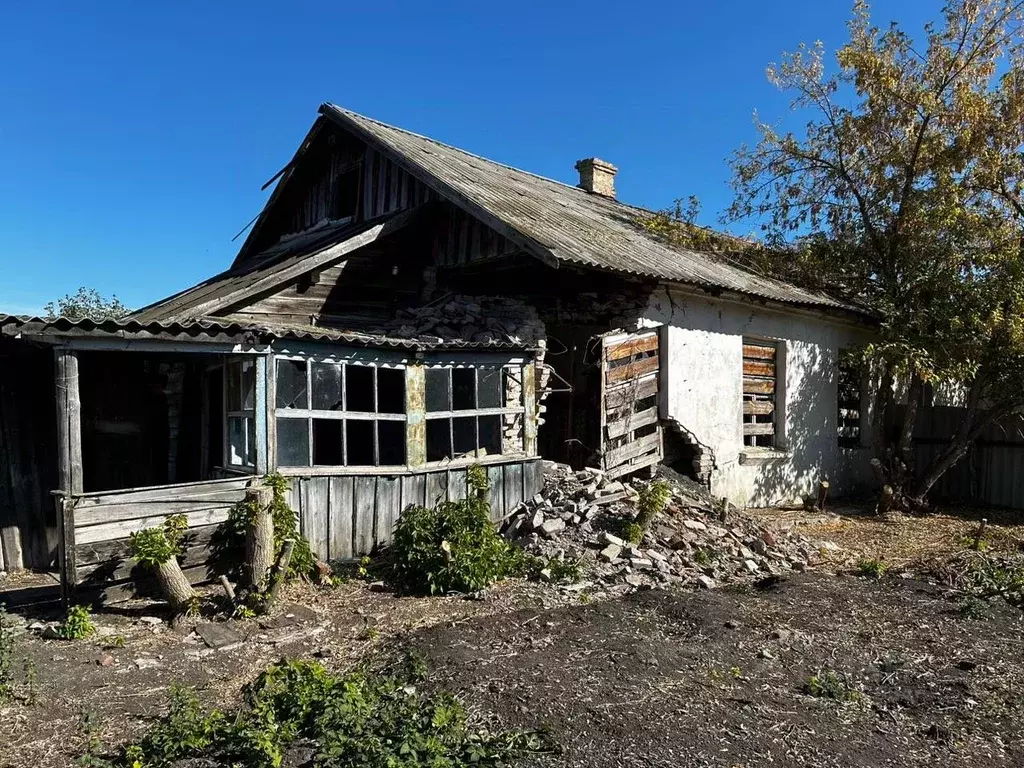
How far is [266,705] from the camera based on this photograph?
4.09m

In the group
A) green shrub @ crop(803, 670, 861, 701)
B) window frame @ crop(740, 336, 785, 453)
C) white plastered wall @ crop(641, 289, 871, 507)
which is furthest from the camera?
window frame @ crop(740, 336, 785, 453)

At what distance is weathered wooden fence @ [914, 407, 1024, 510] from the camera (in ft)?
39.7

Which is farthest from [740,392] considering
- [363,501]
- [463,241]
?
[363,501]

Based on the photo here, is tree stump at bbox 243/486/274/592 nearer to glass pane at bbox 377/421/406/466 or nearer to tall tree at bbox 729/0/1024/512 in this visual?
glass pane at bbox 377/421/406/466

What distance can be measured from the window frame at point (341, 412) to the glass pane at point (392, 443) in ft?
0.69

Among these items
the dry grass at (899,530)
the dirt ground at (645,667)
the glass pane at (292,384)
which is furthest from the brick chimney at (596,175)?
the dirt ground at (645,667)

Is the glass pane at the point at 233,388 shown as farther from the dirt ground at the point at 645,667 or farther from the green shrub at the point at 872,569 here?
the green shrub at the point at 872,569

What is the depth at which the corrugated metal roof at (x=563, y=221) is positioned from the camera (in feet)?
30.3

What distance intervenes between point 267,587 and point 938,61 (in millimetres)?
12560

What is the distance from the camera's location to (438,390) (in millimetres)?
8031

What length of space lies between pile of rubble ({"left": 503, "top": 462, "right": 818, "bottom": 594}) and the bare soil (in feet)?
1.86

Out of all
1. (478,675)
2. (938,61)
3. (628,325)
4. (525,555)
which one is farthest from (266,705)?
(938,61)

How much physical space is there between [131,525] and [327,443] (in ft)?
7.33

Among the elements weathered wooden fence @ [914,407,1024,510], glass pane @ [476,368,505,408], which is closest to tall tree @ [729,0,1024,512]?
weathered wooden fence @ [914,407,1024,510]
